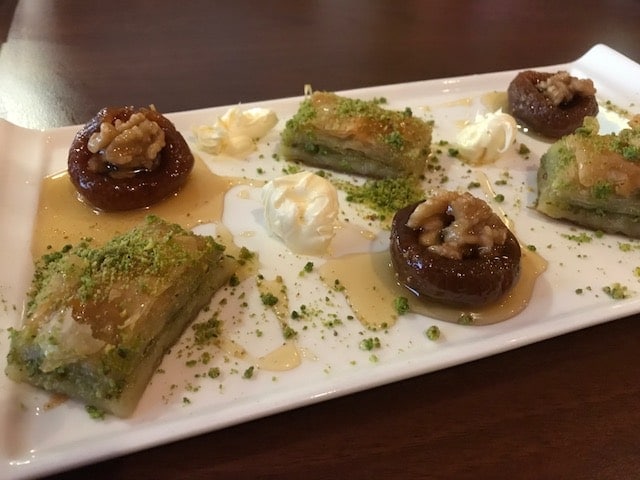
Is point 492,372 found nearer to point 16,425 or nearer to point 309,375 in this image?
point 309,375

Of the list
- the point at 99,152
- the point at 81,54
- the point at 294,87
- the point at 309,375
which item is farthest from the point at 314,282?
the point at 81,54

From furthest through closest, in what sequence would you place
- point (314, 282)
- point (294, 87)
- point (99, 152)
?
point (294, 87), point (99, 152), point (314, 282)

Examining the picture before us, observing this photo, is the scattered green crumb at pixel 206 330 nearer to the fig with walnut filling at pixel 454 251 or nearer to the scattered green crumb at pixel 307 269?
the scattered green crumb at pixel 307 269

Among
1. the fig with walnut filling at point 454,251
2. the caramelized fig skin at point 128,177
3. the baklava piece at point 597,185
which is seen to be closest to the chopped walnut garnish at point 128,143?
the caramelized fig skin at point 128,177

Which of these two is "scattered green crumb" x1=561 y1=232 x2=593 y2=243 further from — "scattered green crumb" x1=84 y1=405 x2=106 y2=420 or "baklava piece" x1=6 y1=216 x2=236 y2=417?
"scattered green crumb" x1=84 y1=405 x2=106 y2=420

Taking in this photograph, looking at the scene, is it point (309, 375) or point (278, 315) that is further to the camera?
point (278, 315)

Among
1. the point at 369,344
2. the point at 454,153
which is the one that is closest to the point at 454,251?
the point at 369,344

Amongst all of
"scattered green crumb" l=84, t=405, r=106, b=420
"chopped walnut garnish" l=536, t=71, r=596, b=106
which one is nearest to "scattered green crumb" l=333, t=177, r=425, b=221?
"chopped walnut garnish" l=536, t=71, r=596, b=106

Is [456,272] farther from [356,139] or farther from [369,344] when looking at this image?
[356,139]
